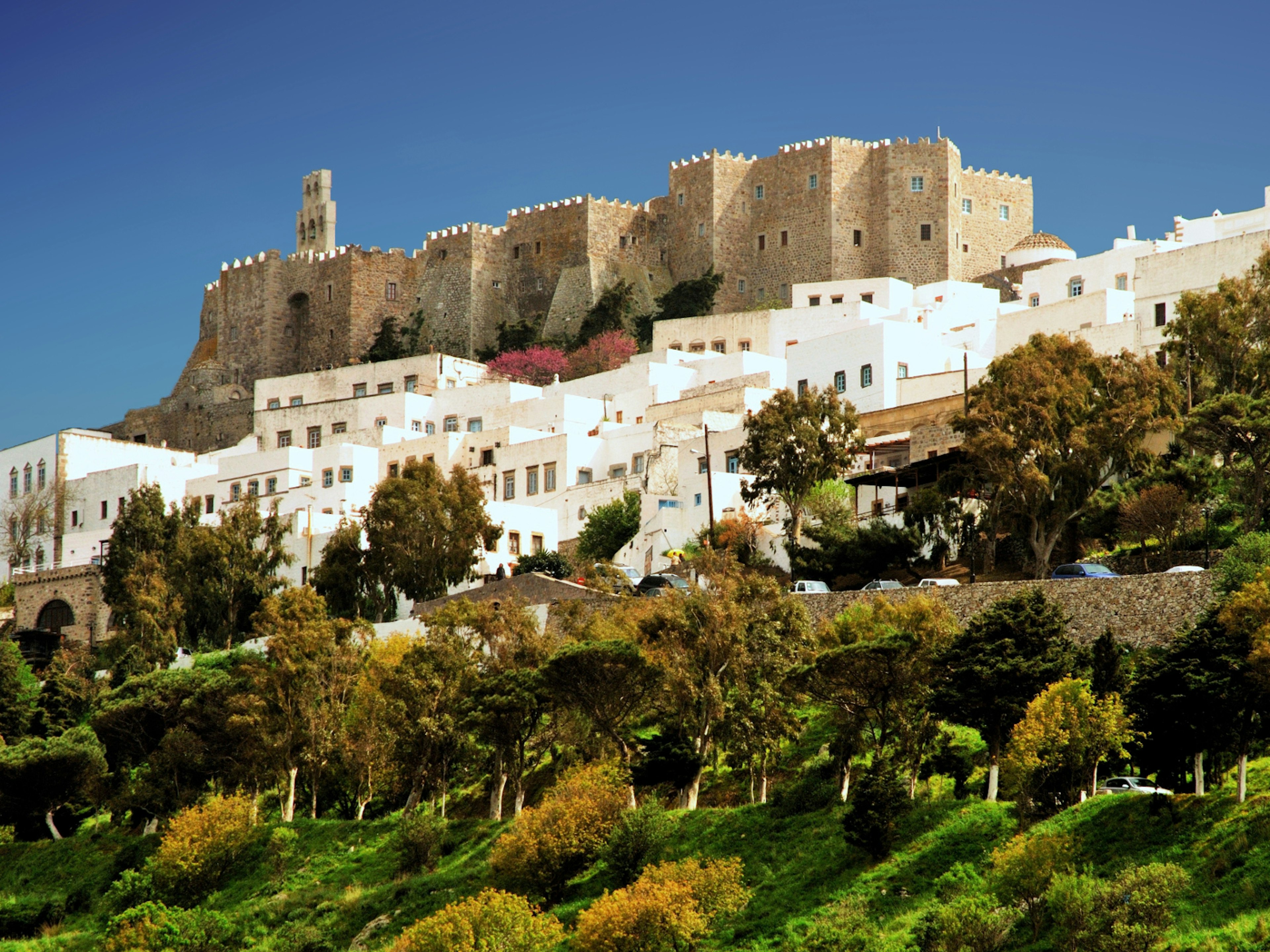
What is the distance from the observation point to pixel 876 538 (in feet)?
142

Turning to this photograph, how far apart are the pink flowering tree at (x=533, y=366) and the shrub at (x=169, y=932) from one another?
41.0 metres

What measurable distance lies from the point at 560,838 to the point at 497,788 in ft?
14.0

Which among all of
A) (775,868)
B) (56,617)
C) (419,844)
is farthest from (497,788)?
(56,617)

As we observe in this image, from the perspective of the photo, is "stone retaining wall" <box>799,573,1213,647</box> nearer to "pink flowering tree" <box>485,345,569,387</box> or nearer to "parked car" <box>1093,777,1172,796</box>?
"parked car" <box>1093,777,1172,796</box>

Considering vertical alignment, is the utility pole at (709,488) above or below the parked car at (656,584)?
above

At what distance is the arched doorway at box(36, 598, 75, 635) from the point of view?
2234 inches

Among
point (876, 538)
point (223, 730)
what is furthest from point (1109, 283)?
point (223, 730)

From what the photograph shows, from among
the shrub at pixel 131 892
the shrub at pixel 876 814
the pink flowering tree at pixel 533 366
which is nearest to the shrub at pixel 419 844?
the shrub at pixel 131 892

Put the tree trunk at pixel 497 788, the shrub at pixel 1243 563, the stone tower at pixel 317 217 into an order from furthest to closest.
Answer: the stone tower at pixel 317 217 → the tree trunk at pixel 497 788 → the shrub at pixel 1243 563

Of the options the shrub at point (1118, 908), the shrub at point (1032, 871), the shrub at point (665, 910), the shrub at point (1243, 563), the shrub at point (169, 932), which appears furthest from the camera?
the shrub at point (169, 932)

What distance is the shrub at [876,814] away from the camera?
94.6 ft

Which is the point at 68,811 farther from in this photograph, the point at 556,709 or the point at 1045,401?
the point at 1045,401

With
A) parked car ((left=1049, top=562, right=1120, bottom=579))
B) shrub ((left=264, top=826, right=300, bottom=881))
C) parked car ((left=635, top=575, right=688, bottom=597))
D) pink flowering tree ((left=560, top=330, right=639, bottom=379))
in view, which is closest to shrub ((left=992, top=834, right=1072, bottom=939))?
parked car ((left=1049, top=562, right=1120, bottom=579))

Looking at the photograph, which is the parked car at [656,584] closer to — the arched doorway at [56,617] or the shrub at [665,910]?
the shrub at [665,910]
